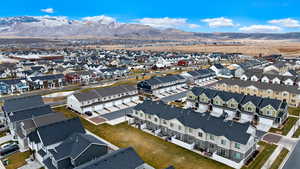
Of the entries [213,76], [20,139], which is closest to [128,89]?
[20,139]

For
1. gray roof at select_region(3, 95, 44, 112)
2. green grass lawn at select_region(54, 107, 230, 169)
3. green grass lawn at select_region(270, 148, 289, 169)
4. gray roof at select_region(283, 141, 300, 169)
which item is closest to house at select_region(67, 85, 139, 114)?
green grass lawn at select_region(54, 107, 230, 169)

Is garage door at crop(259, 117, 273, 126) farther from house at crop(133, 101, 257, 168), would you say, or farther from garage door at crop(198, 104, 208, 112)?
house at crop(133, 101, 257, 168)

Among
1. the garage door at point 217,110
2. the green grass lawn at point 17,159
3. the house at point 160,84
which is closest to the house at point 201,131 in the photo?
the garage door at point 217,110

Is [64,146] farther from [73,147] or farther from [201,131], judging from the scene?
[201,131]

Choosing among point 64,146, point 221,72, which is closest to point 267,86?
point 221,72

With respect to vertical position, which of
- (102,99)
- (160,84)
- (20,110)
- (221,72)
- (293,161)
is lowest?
(293,161)

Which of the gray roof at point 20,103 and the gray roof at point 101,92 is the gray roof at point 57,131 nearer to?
the gray roof at point 20,103

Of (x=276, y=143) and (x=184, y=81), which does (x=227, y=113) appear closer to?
(x=276, y=143)
